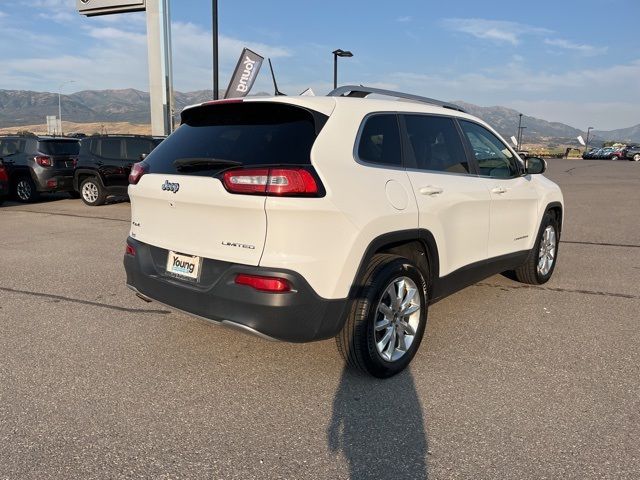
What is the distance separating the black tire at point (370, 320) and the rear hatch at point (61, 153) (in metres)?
11.6

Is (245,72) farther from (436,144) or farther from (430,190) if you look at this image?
(430,190)

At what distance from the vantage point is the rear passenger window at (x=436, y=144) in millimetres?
3766

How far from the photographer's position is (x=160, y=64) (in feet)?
69.4

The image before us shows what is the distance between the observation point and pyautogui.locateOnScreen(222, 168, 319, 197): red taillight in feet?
9.33

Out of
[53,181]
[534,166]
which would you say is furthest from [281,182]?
[53,181]

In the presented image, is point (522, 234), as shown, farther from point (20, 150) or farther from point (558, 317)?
point (20, 150)

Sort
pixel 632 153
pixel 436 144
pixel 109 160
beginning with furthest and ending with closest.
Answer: pixel 632 153
pixel 109 160
pixel 436 144

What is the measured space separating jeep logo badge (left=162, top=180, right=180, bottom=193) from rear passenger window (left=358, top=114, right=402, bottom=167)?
3.78 feet

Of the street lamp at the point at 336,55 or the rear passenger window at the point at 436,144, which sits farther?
the street lamp at the point at 336,55

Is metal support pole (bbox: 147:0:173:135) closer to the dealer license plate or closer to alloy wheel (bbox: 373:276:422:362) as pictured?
the dealer license plate

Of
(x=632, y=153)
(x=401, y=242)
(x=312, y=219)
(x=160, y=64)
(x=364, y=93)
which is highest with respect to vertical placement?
(x=160, y=64)

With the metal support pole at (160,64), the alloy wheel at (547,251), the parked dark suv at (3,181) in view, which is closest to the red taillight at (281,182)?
the alloy wheel at (547,251)

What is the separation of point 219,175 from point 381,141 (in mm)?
1093

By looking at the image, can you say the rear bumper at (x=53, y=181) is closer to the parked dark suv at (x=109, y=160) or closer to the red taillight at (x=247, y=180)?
the parked dark suv at (x=109, y=160)
